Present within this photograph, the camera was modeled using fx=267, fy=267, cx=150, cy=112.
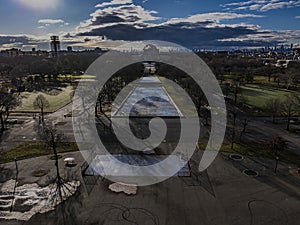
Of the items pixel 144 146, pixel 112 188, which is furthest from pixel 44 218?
pixel 144 146

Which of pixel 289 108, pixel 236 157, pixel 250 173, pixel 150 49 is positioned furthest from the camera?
pixel 150 49

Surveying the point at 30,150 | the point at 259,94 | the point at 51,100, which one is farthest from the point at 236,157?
the point at 51,100

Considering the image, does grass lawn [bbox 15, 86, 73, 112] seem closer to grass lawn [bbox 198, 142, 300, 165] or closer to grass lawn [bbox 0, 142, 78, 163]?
grass lawn [bbox 0, 142, 78, 163]

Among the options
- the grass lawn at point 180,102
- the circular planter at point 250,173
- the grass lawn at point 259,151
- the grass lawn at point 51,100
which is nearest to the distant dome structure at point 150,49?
the grass lawn at point 180,102

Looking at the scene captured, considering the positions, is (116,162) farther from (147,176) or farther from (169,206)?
(169,206)

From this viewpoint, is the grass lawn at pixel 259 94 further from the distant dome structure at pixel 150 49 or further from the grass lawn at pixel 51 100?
the distant dome structure at pixel 150 49

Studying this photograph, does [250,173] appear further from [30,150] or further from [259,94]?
[259,94]
